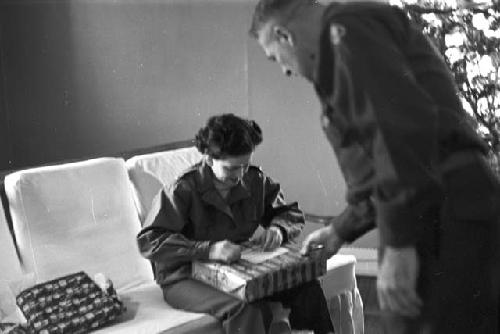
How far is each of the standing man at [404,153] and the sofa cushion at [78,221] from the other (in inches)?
35.4

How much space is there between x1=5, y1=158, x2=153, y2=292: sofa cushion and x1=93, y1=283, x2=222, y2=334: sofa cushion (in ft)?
0.37

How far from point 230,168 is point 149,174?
38 cm

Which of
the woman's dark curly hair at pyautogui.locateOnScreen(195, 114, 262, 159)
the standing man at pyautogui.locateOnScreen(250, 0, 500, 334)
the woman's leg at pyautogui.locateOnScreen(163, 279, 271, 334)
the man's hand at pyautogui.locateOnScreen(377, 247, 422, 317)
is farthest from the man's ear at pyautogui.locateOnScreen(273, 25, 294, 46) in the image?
the woman's leg at pyautogui.locateOnScreen(163, 279, 271, 334)

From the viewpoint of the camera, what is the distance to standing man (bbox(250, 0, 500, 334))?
572mm

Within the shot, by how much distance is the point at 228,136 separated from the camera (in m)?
1.23

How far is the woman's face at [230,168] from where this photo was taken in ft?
4.13

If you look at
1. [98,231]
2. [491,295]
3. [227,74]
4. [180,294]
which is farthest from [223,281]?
[491,295]

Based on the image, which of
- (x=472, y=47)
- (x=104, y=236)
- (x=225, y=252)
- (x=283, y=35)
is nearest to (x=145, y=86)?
(x=104, y=236)

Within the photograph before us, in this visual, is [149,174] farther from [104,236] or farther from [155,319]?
[155,319]

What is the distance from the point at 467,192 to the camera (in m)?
0.63

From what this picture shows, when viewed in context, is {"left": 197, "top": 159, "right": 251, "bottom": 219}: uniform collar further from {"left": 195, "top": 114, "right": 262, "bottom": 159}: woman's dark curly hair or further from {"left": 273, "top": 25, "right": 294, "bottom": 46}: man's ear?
{"left": 273, "top": 25, "right": 294, "bottom": 46}: man's ear

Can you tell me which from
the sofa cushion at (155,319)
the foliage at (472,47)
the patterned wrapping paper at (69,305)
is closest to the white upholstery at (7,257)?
the patterned wrapping paper at (69,305)

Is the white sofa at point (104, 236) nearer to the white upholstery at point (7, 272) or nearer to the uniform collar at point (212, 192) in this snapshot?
the white upholstery at point (7, 272)

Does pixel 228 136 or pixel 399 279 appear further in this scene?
pixel 228 136
